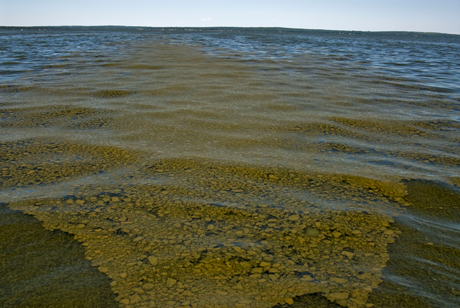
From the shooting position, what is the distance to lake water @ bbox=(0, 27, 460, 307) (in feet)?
6.08

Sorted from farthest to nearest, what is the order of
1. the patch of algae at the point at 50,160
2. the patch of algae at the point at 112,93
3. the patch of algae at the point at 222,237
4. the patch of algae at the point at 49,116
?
the patch of algae at the point at 112,93
the patch of algae at the point at 49,116
the patch of algae at the point at 50,160
the patch of algae at the point at 222,237

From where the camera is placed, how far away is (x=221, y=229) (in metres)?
2.36

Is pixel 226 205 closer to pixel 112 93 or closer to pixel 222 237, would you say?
pixel 222 237

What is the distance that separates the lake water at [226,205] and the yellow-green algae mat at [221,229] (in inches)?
0.4

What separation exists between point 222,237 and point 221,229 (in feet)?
0.30

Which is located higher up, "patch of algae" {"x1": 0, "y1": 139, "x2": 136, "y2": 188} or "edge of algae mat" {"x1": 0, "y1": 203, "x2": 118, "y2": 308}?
"patch of algae" {"x1": 0, "y1": 139, "x2": 136, "y2": 188}

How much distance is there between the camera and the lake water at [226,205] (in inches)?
72.9

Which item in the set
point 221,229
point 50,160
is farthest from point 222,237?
point 50,160

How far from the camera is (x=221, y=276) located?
1934 millimetres

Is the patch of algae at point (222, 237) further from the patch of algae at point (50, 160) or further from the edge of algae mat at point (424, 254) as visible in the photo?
the patch of algae at point (50, 160)

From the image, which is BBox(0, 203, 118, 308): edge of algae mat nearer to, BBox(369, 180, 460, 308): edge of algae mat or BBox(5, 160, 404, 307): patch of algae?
BBox(5, 160, 404, 307): patch of algae

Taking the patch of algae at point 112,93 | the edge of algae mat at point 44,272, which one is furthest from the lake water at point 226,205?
the patch of algae at point 112,93

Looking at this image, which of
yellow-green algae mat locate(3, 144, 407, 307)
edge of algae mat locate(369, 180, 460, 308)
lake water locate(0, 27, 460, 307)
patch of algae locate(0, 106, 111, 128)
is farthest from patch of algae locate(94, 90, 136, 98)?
edge of algae mat locate(369, 180, 460, 308)

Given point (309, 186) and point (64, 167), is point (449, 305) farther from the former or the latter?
point (64, 167)
